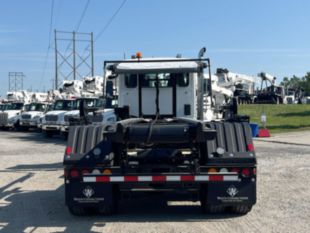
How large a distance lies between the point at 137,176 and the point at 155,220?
0.76 m

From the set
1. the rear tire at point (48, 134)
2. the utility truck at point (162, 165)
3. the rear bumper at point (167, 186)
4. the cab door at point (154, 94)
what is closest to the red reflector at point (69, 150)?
the utility truck at point (162, 165)

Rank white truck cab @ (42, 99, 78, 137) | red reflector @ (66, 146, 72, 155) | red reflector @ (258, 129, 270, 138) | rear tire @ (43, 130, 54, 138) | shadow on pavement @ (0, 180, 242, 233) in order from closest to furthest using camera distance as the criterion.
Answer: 1. shadow on pavement @ (0, 180, 242, 233)
2. red reflector @ (66, 146, 72, 155)
3. red reflector @ (258, 129, 270, 138)
4. white truck cab @ (42, 99, 78, 137)
5. rear tire @ (43, 130, 54, 138)

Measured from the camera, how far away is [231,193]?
309 inches

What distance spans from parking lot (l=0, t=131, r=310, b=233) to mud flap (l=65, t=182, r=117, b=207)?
29 centimetres

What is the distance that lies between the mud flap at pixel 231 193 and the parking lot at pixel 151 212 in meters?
0.29

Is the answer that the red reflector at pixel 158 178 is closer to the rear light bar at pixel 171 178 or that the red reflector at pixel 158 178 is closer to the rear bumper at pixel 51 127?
the rear light bar at pixel 171 178

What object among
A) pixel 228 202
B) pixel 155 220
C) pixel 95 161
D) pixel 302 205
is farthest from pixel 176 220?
pixel 302 205

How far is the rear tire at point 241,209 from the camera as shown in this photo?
318 inches

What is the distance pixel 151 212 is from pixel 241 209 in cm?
147

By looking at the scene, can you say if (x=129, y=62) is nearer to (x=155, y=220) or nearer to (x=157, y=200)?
(x=157, y=200)

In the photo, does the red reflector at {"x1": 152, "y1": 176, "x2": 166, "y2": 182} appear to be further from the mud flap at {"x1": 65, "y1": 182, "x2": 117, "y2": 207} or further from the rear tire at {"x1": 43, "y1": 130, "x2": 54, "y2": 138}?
the rear tire at {"x1": 43, "y1": 130, "x2": 54, "y2": 138}

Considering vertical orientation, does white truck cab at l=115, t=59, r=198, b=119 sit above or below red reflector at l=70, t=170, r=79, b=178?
above

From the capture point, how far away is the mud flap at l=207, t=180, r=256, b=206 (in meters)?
7.84

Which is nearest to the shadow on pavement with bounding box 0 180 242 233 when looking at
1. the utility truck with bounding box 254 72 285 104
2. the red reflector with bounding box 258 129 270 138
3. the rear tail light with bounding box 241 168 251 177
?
the rear tail light with bounding box 241 168 251 177
